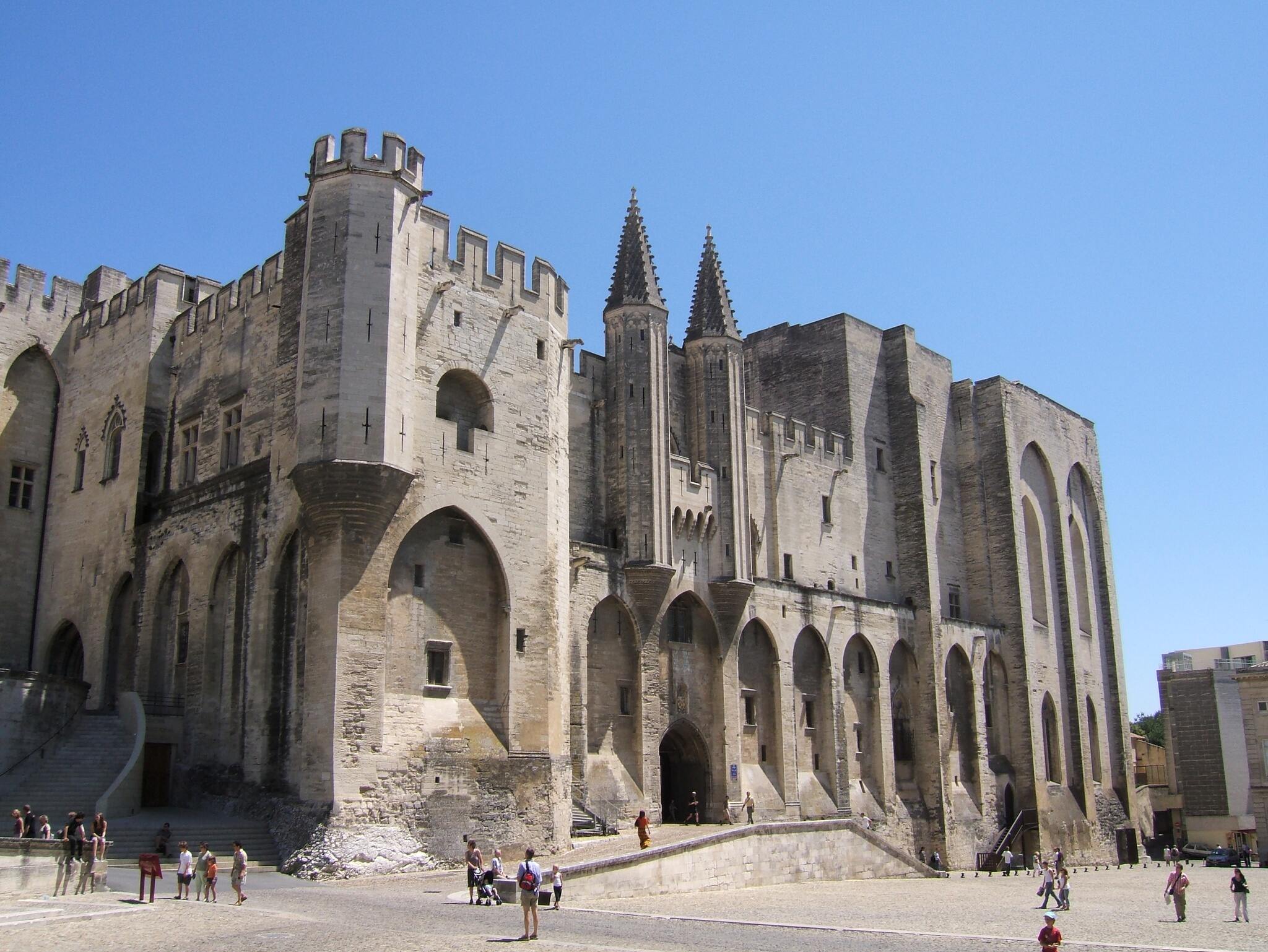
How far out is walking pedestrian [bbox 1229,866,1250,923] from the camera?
2283cm

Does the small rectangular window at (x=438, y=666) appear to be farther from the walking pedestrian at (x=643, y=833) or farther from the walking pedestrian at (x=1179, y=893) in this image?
the walking pedestrian at (x=1179, y=893)

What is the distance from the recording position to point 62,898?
737 inches

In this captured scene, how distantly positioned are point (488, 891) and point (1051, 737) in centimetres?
3382

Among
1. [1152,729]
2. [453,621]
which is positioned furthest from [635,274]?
[1152,729]

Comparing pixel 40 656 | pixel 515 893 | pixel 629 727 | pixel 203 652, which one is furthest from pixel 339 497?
pixel 40 656

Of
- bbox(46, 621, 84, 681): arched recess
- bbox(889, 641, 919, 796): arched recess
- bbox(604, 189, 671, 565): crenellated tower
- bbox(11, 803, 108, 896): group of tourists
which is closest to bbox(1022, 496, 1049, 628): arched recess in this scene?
bbox(889, 641, 919, 796): arched recess

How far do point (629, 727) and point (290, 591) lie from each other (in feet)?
34.2

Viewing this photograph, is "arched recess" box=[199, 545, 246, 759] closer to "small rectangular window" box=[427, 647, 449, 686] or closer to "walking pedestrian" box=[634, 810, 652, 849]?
"small rectangular window" box=[427, 647, 449, 686]

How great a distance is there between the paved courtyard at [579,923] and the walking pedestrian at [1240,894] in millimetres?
361

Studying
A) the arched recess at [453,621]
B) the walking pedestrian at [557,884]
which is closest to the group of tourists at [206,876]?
the walking pedestrian at [557,884]

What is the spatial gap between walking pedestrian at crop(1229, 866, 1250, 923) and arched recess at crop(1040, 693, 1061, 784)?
77.9 ft

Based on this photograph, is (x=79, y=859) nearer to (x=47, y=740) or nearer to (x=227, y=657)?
(x=227, y=657)

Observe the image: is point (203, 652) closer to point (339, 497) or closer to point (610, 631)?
point (339, 497)

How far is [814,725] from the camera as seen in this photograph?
38.2m
